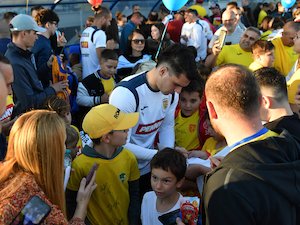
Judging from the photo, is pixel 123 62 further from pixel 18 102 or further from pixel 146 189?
pixel 146 189

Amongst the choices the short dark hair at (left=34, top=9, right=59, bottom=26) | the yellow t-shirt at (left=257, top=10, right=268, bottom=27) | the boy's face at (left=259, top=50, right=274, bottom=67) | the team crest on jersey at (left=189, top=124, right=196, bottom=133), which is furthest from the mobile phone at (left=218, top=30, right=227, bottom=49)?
the yellow t-shirt at (left=257, top=10, right=268, bottom=27)

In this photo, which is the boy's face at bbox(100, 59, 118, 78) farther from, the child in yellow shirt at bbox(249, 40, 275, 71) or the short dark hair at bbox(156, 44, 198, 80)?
the short dark hair at bbox(156, 44, 198, 80)

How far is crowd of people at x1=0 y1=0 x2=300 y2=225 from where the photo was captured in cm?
167

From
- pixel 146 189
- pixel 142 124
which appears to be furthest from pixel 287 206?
pixel 146 189

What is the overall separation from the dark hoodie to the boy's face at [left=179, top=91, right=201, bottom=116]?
2137 millimetres

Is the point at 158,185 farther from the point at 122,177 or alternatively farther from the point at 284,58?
the point at 284,58

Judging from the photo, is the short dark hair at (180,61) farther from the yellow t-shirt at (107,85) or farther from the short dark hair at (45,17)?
the short dark hair at (45,17)

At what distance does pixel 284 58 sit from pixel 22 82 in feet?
11.8

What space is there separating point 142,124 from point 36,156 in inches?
59.3

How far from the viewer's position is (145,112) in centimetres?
329

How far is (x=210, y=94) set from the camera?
1874 mm

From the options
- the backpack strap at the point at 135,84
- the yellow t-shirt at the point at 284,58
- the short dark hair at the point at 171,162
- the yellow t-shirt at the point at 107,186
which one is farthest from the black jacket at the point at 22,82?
the yellow t-shirt at the point at 284,58

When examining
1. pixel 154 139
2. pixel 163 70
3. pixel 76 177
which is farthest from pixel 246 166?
pixel 154 139

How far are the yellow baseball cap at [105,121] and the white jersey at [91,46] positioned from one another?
12.3 feet
